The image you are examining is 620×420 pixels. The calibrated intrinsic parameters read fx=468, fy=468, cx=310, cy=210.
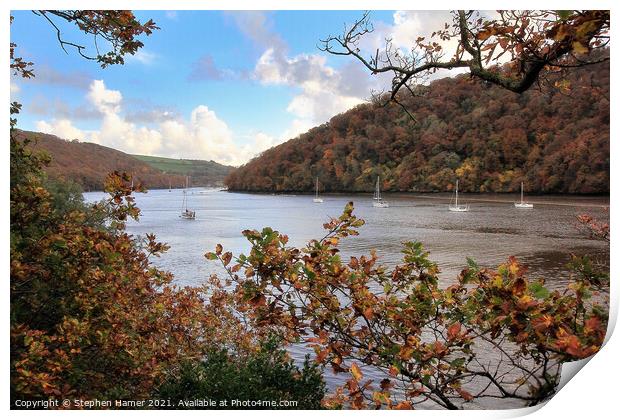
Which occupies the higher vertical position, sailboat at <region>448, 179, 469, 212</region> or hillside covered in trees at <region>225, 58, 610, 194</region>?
hillside covered in trees at <region>225, 58, 610, 194</region>

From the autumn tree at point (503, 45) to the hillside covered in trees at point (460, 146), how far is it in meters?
0.28

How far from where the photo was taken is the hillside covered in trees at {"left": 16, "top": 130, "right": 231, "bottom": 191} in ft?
8.24

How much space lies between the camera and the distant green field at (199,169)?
297cm

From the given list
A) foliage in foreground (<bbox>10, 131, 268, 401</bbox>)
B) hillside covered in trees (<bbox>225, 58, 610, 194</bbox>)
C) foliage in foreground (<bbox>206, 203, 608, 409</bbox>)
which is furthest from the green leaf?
foliage in foreground (<bbox>10, 131, 268, 401</bbox>)

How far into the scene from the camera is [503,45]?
1.52 meters

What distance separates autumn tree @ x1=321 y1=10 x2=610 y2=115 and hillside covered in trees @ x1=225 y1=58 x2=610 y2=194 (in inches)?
11.0

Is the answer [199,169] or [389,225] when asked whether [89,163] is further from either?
[389,225]

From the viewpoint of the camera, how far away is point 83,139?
267 cm

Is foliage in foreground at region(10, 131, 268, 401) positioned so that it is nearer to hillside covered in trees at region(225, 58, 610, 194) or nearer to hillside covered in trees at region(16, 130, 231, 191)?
hillside covered in trees at region(16, 130, 231, 191)

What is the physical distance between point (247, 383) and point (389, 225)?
1.52 meters

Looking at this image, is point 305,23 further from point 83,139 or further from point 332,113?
point 83,139

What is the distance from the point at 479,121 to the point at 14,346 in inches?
112

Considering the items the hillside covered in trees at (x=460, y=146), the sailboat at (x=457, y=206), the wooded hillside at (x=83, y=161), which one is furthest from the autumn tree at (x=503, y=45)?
the wooded hillside at (x=83, y=161)
